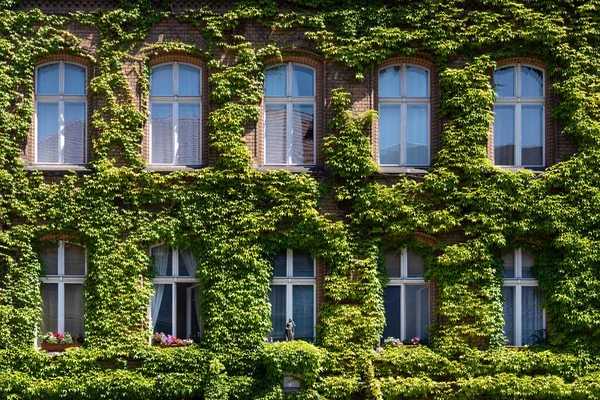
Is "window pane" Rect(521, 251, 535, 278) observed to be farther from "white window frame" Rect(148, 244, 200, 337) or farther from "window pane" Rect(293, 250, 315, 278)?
"white window frame" Rect(148, 244, 200, 337)

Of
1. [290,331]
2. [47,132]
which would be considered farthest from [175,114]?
[290,331]

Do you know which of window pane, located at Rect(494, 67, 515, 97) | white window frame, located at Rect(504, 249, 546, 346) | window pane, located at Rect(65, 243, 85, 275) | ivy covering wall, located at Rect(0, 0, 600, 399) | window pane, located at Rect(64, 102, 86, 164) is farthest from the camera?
window pane, located at Rect(494, 67, 515, 97)

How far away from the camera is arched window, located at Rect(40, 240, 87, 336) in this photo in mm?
14508

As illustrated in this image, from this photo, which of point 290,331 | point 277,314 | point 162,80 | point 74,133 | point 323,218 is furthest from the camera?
point 162,80

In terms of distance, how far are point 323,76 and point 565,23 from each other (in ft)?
16.2

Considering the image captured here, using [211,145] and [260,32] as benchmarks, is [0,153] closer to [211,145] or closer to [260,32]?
[211,145]

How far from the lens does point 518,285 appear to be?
14.5 m

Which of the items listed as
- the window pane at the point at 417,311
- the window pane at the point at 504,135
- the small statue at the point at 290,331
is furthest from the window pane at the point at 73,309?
the window pane at the point at 504,135

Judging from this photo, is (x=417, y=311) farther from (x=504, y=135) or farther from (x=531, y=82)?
(x=531, y=82)

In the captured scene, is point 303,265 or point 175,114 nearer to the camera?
point 303,265

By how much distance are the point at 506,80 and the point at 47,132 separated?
9.37m

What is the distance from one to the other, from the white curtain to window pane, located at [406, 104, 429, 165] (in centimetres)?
521

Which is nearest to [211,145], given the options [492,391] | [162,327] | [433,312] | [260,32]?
[260,32]

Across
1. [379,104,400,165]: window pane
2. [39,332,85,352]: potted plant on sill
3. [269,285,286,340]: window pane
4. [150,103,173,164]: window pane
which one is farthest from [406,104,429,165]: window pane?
[39,332,85,352]: potted plant on sill
